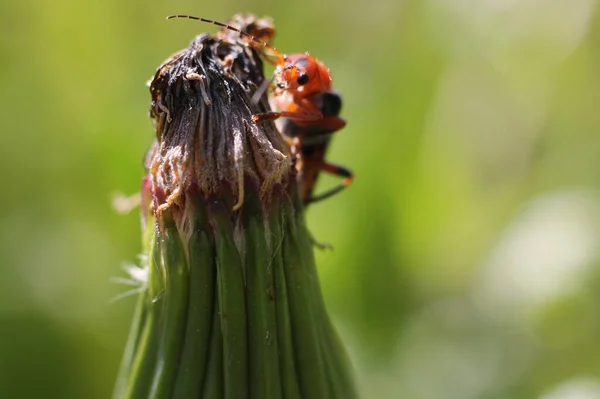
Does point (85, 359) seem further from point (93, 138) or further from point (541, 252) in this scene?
point (541, 252)

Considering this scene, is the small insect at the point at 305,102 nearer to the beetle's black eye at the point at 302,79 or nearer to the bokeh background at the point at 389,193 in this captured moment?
the beetle's black eye at the point at 302,79

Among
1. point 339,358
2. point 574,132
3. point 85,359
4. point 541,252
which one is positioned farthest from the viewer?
point 574,132

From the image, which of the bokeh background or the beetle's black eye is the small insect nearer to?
the beetle's black eye

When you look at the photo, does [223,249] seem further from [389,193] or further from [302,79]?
[389,193]

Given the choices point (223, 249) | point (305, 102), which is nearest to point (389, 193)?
point (305, 102)

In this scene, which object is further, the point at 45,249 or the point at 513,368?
the point at 45,249

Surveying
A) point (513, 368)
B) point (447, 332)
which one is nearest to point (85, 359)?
point (447, 332)

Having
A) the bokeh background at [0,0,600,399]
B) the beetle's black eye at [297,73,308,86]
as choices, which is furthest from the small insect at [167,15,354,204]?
the bokeh background at [0,0,600,399]
